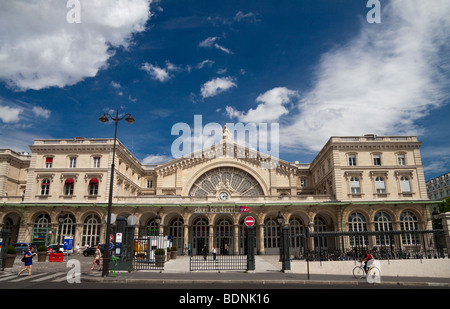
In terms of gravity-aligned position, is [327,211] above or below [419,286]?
above

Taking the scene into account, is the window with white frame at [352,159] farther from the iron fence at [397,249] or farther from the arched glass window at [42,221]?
the arched glass window at [42,221]

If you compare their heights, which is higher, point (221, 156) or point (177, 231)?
point (221, 156)

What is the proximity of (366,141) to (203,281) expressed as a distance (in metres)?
31.4

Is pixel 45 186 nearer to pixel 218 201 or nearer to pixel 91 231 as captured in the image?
pixel 91 231

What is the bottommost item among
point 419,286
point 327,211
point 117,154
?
point 419,286

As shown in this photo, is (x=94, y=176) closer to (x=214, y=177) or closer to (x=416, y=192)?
(x=214, y=177)

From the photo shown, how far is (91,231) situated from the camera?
38.7 m

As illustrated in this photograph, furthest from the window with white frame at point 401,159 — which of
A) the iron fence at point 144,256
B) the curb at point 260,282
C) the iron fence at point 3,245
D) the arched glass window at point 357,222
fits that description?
the iron fence at point 3,245

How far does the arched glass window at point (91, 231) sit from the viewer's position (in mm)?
38656

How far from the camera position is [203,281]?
15.4 metres

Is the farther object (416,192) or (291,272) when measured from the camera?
(416,192)

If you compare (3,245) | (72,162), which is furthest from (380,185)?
(72,162)
